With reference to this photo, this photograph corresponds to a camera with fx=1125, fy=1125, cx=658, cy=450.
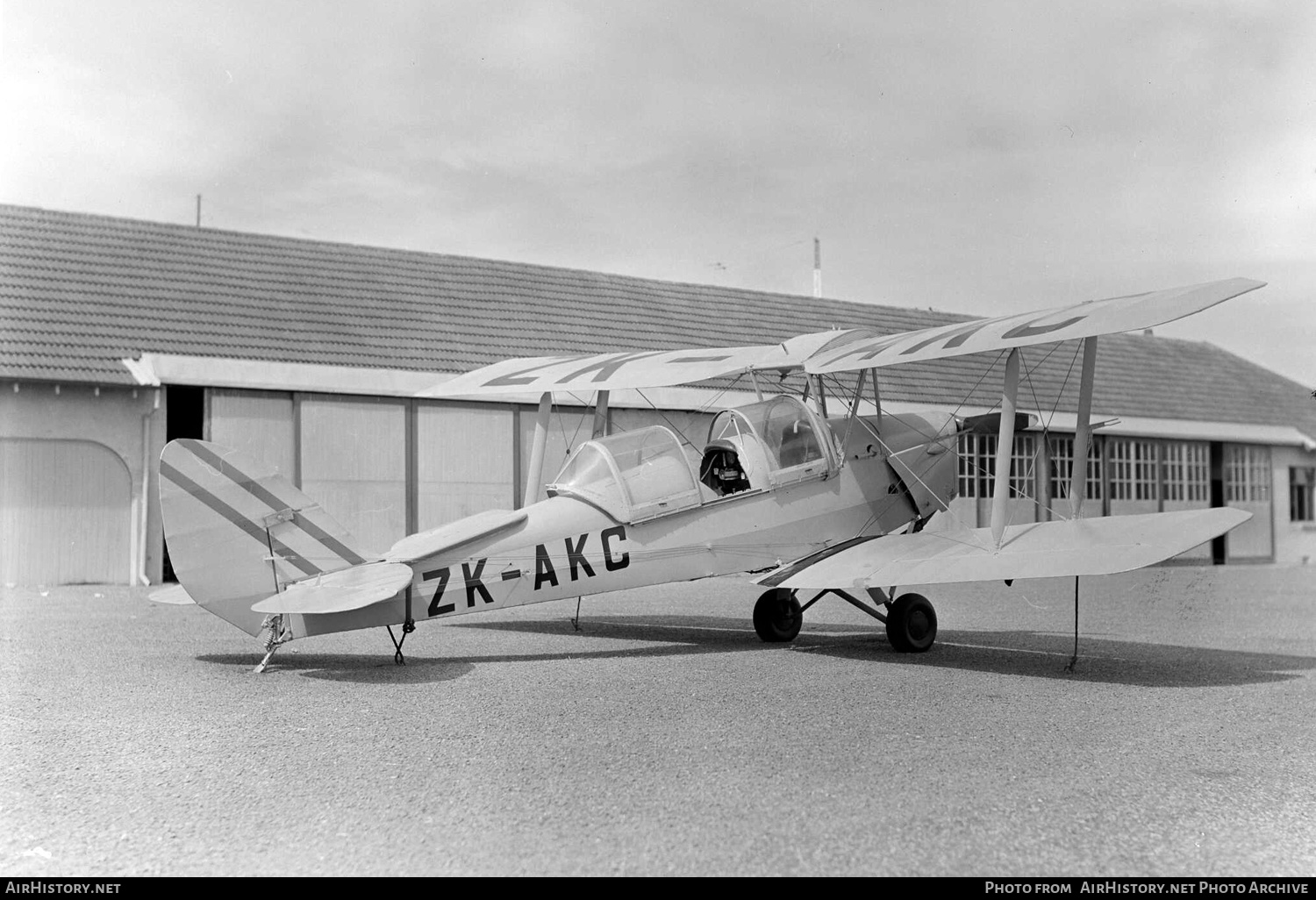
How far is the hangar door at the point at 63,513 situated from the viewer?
16781mm

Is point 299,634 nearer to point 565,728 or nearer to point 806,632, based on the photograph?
point 565,728

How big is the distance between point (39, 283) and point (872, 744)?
18.0 metres

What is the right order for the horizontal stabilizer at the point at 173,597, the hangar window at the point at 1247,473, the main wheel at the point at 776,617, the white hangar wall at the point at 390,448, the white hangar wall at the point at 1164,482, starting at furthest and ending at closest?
1. the hangar window at the point at 1247,473
2. the white hangar wall at the point at 1164,482
3. the white hangar wall at the point at 390,448
4. the main wheel at the point at 776,617
5. the horizontal stabilizer at the point at 173,597

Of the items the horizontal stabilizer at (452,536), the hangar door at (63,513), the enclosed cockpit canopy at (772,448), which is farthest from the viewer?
the hangar door at (63,513)

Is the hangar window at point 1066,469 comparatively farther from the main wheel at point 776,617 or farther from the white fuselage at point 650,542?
the main wheel at point 776,617

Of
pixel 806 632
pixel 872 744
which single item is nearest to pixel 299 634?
pixel 872 744

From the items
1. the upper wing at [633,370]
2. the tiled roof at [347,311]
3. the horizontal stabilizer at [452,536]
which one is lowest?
the horizontal stabilizer at [452,536]

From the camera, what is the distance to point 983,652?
10.1 m

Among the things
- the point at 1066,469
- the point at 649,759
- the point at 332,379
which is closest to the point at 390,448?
the point at 332,379

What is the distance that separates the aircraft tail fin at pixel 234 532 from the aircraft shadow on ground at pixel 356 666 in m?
0.52

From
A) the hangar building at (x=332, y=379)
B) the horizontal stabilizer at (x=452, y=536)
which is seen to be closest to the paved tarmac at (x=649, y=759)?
the horizontal stabilizer at (x=452, y=536)

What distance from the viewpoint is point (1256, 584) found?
20078mm

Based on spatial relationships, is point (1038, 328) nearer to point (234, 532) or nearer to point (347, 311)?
point (234, 532)

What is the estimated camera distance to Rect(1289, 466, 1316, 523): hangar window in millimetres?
30100
